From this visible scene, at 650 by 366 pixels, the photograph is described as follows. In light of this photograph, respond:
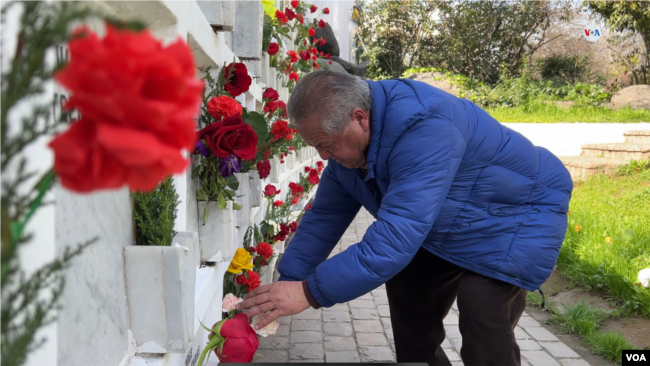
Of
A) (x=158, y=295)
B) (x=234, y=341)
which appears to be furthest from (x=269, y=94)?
(x=158, y=295)

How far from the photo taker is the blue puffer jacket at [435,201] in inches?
72.1

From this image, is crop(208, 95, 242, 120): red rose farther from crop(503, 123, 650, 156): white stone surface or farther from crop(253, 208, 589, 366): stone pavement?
crop(503, 123, 650, 156): white stone surface

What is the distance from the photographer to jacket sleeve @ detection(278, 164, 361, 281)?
93.9 inches

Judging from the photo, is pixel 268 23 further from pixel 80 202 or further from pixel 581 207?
pixel 581 207

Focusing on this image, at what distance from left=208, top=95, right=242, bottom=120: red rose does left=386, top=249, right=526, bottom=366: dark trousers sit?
1288 mm

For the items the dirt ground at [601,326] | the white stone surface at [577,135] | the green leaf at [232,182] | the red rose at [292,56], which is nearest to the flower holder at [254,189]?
the green leaf at [232,182]

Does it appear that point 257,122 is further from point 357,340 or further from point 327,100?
point 357,340

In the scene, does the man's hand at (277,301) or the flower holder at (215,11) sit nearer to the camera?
the man's hand at (277,301)

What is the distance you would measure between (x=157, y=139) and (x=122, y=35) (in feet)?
0.23

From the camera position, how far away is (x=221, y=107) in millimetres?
1696

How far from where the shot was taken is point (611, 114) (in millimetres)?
12156

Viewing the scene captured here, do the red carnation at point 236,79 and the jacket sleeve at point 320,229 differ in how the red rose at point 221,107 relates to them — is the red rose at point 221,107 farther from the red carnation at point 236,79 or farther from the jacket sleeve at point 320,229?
the jacket sleeve at point 320,229

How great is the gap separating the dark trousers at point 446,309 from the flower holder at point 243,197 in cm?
91

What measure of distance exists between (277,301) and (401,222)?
529 millimetres
